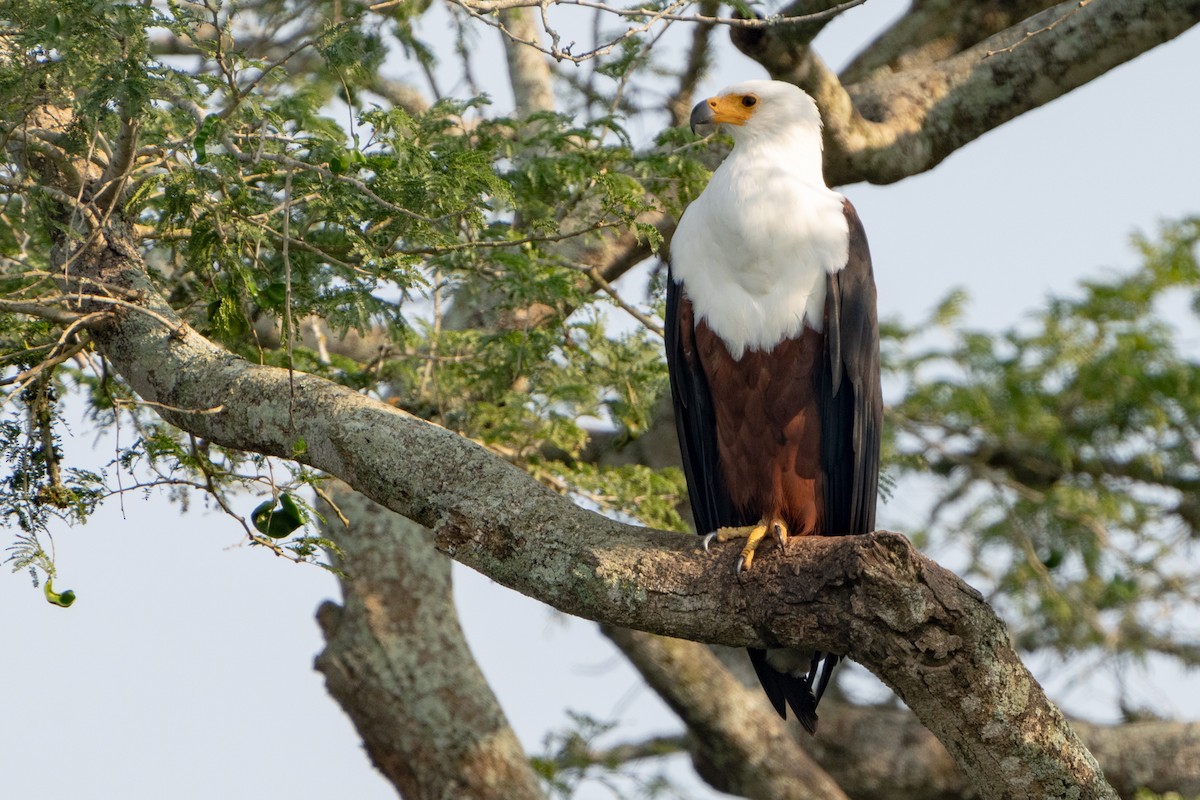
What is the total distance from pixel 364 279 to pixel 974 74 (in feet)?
9.40

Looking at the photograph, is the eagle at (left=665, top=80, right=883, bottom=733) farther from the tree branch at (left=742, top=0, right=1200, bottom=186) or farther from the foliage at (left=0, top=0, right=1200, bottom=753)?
the tree branch at (left=742, top=0, right=1200, bottom=186)

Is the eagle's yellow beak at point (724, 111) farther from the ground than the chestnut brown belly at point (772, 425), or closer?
farther from the ground

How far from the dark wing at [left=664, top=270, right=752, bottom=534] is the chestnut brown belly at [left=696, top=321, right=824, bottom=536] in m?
0.04

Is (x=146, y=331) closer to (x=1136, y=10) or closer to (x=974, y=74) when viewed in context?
(x=974, y=74)

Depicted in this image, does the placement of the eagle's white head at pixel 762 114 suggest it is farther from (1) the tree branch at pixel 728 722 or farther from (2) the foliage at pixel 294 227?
(1) the tree branch at pixel 728 722

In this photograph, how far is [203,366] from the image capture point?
314 cm

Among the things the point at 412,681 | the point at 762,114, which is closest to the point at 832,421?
the point at 762,114

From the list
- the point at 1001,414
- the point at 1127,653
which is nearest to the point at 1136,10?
the point at 1001,414

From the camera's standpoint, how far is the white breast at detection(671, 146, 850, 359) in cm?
357

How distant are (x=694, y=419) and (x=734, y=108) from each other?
940mm

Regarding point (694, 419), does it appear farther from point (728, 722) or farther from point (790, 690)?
point (728, 722)

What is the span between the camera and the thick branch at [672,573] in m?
2.65

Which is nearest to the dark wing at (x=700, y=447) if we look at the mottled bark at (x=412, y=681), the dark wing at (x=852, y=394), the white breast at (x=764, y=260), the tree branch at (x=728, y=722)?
the white breast at (x=764, y=260)

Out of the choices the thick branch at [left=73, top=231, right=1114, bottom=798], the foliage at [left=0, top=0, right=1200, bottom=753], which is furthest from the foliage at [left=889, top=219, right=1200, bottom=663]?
the thick branch at [left=73, top=231, right=1114, bottom=798]
